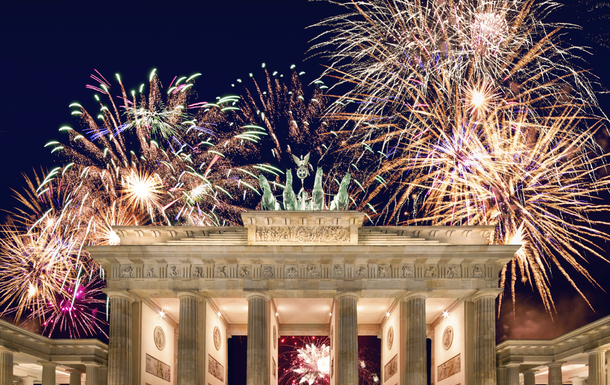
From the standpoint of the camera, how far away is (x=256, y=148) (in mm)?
44750

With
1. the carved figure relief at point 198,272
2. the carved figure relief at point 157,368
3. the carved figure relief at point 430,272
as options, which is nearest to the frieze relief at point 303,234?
the carved figure relief at point 198,272

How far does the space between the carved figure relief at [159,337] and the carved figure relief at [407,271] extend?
17.5 meters

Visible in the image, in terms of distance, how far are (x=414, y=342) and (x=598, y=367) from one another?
36.5 feet

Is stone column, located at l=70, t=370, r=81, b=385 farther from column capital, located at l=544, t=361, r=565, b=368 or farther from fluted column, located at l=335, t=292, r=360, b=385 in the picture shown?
column capital, located at l=544, t=361, r=565, b=368

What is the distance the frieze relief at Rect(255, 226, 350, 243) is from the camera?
39.7 m

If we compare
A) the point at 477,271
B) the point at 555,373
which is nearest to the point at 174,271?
the point at 477,271

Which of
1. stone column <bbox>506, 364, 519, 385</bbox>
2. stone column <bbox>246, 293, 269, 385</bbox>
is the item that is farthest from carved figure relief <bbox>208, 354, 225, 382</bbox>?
stone column <bbox>506, 364, 519, 385</bbox>

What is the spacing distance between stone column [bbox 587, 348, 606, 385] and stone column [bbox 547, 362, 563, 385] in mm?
6702

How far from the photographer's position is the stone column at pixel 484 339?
121ft

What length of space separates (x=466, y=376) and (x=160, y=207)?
2376cm

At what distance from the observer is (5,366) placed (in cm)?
3703

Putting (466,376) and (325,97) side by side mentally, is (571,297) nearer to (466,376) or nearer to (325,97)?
(466,376)

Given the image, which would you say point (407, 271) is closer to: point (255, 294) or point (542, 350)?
point (255, 294)

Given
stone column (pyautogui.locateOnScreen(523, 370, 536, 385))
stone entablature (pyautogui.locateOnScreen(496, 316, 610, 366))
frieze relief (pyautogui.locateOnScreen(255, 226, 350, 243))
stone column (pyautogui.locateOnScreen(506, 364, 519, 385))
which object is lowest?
stone column (pyautogui.locateOnScreen(523, 370, 536, 385))
